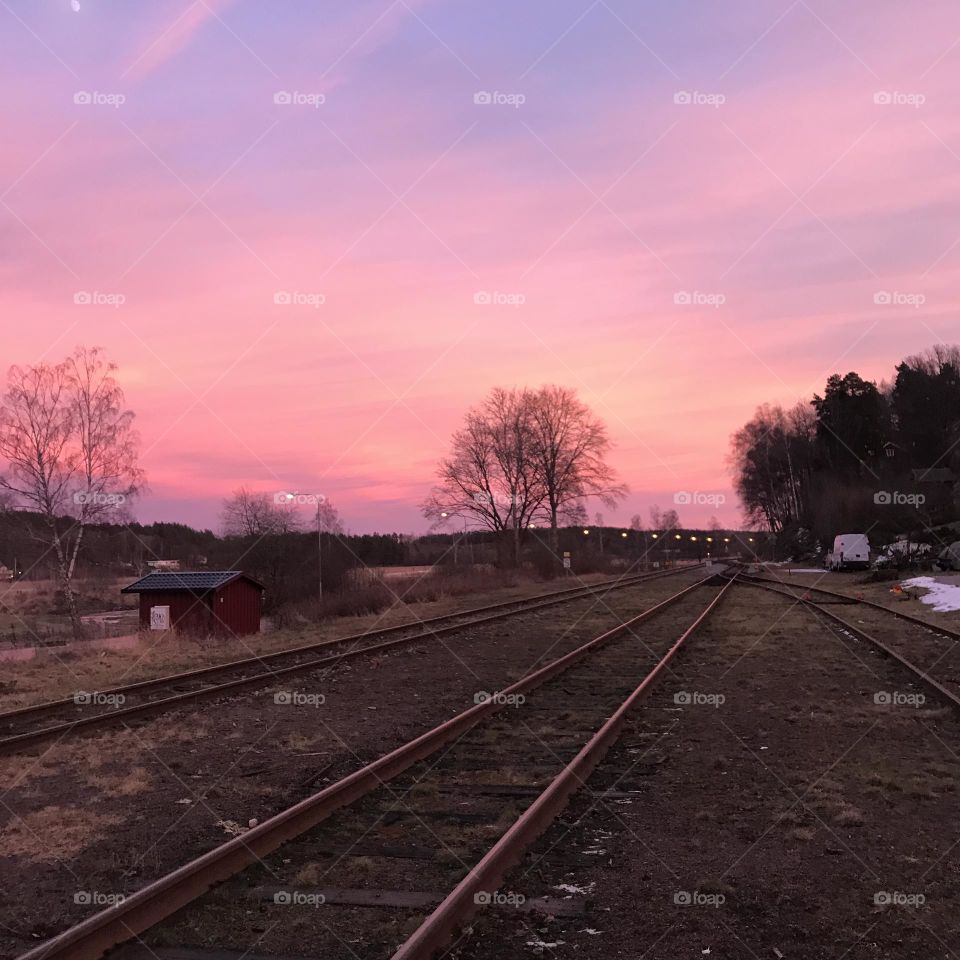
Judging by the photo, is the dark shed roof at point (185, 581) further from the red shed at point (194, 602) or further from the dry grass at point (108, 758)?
the dry grass at point (108, 758)

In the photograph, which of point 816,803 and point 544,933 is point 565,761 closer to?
point 816,803

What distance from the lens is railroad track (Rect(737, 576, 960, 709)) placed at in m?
12.9

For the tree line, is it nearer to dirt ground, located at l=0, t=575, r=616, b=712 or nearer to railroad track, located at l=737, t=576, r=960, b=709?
railroad track, located at l=737, t=576, r=960, b=709

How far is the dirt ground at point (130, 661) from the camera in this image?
14570 millimetres

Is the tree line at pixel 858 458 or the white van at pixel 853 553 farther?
the tree line at pixel 858 458

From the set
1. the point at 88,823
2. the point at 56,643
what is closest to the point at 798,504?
the point at 56,643

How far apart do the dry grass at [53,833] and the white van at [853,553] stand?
180ft

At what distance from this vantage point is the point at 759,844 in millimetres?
6141

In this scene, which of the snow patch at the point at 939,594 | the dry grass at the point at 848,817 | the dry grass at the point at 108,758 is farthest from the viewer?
the snow patch at the point at 939,594

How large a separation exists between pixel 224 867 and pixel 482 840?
1830mm

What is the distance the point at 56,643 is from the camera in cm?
3534

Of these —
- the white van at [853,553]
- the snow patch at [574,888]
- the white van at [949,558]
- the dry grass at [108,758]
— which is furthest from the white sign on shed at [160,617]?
the white van at [853,553]

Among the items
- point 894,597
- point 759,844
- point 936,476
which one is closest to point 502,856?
point 759,844

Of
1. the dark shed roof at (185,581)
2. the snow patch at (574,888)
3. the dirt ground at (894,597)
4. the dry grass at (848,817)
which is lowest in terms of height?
the dirt ground at (894,597)
